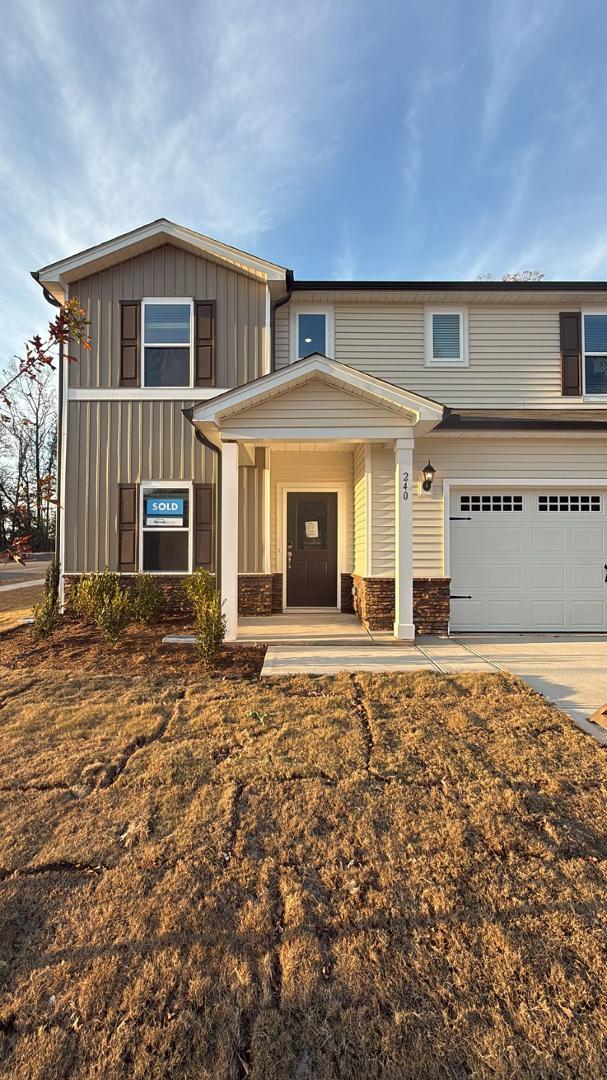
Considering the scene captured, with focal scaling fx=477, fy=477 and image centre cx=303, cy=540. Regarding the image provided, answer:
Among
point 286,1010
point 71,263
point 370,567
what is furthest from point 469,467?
point 71,263

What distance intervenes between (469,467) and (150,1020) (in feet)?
23.4

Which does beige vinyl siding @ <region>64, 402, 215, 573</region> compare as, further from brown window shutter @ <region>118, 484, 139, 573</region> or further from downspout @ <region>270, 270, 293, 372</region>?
downspout @ <region>270, 270, 293, 372</region>

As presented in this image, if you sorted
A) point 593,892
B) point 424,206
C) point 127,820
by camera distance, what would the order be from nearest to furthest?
1. point 593,892
2. point 127,820
3. point 424,206

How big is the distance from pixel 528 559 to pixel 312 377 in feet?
14.1

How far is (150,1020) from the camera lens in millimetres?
1509

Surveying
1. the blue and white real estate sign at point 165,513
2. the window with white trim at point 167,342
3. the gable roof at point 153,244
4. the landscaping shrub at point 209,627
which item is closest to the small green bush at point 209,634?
the landscaping shrub at point 209,627

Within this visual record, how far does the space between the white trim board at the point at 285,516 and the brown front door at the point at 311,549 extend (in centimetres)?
7

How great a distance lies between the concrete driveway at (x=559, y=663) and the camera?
4.29 metres

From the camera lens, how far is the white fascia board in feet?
26.4

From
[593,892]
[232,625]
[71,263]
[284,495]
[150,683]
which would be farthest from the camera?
[284,495]

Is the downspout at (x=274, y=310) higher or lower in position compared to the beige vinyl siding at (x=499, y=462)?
higher

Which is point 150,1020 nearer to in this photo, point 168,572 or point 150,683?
point 150,683

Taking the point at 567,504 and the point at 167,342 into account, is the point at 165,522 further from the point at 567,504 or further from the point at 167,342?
the point at 567,504

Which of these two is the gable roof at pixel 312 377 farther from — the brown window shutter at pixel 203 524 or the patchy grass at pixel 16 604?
the patchy grass at pixel 16 604
